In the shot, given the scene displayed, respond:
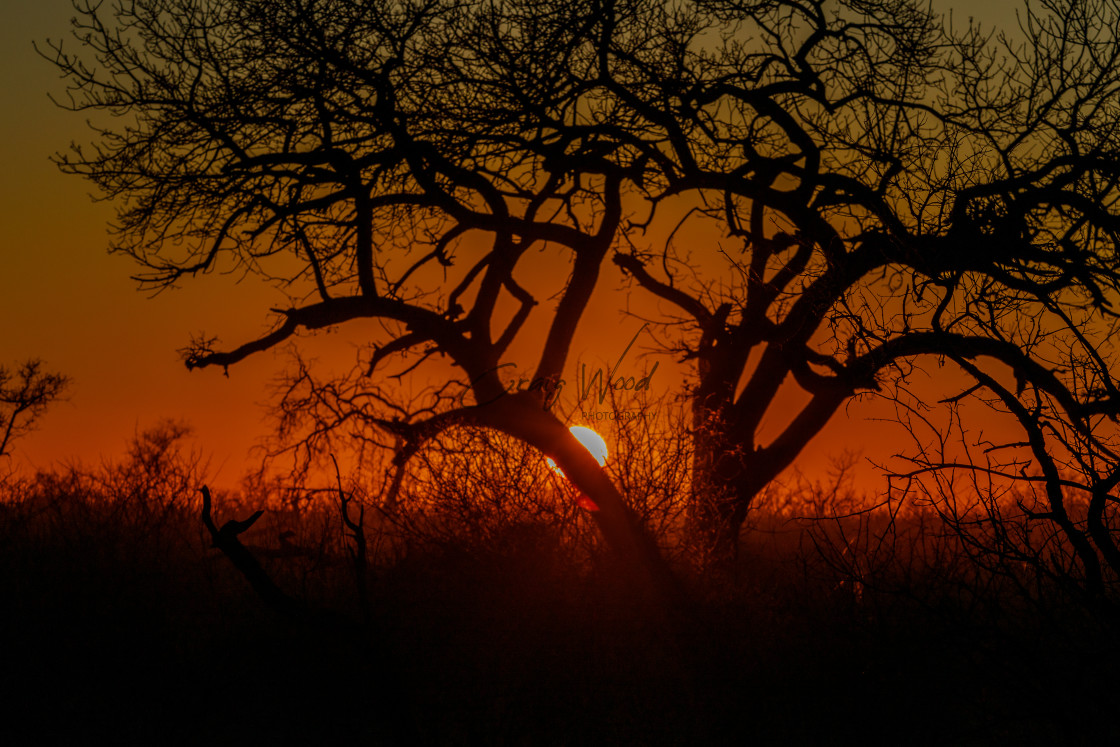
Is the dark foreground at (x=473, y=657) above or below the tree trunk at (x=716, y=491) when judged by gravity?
below

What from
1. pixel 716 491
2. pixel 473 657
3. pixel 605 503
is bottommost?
pixel 473 657

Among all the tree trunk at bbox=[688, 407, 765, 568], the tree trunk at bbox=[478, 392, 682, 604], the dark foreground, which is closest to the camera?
the dark foreground

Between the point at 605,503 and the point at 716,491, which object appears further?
the point at 716,491

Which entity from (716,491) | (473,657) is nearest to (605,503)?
(716,491)

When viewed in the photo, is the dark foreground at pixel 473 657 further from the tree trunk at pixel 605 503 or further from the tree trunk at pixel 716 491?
the tree trunk at pixel 716 491

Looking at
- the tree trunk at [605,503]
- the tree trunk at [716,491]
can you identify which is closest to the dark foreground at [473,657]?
the tree trunk at [605,503]

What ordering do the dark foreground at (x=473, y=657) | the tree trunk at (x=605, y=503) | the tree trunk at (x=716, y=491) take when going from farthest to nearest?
the tree trunk at (x=716, y=491) < the tree trunk at (x=605, y=503) < the dark foreground at (x=473, y=657)

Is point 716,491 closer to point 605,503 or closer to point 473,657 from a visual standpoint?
point 605,503

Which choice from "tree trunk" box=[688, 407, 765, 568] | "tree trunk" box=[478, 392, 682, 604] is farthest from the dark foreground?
"tree trunk" box=[688, 407, 765, 568]

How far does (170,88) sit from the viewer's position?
9234mm

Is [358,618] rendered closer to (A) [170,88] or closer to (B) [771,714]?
(B) [771,714]

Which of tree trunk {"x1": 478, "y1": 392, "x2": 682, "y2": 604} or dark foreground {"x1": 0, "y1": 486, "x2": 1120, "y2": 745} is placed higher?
tree trunk {"x1": 478, "y1": 392, "x2": 682, "y2": 604}

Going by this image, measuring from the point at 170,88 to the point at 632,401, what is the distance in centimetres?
585

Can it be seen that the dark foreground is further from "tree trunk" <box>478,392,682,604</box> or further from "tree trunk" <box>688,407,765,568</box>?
"tree trunk" <box>688,407,765,568</box>
